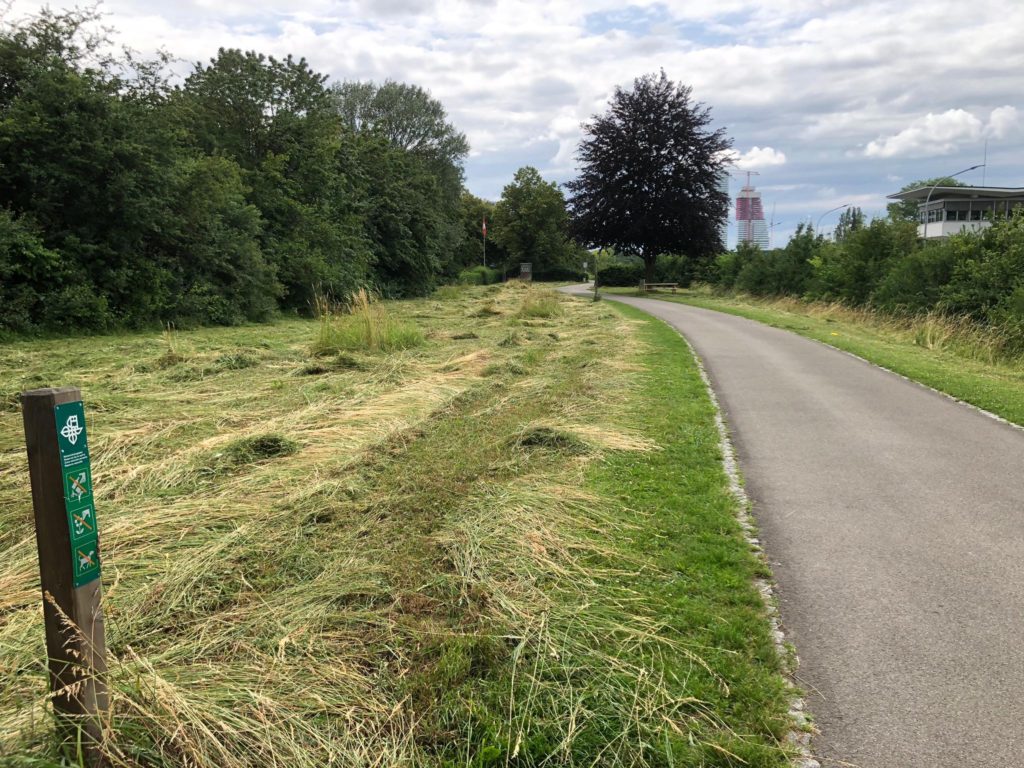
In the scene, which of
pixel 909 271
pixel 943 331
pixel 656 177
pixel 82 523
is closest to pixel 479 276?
pixel 656 177

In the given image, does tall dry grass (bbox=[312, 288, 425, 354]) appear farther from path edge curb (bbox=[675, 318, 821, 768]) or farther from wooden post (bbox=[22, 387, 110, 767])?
wooden post (bbox=[22, 387, 110, 767])

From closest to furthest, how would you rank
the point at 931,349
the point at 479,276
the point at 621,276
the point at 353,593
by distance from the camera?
the point at 353,593, the point at 931,349, the point at 621,276, the point at 479,276

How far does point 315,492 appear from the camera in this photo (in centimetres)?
489

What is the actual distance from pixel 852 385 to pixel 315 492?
8393 millimetres

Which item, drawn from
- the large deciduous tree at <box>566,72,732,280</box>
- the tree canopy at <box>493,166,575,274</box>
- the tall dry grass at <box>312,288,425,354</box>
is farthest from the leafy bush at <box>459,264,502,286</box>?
the tall dry grass at <box>312,288,425,354</box>

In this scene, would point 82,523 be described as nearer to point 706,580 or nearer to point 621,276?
point 706,580

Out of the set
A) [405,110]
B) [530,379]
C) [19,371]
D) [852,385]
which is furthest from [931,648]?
[405,110]

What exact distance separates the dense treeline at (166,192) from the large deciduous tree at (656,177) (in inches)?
588

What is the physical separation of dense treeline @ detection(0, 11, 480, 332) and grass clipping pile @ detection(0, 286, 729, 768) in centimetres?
926

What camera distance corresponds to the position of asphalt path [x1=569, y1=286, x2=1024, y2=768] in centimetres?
264

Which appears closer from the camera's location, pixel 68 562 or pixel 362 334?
pixel 68 562

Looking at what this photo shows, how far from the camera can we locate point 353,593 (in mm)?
3484

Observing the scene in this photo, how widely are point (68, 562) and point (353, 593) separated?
5.47 feet

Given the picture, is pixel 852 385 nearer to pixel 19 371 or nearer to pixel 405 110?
pixel 19 371
